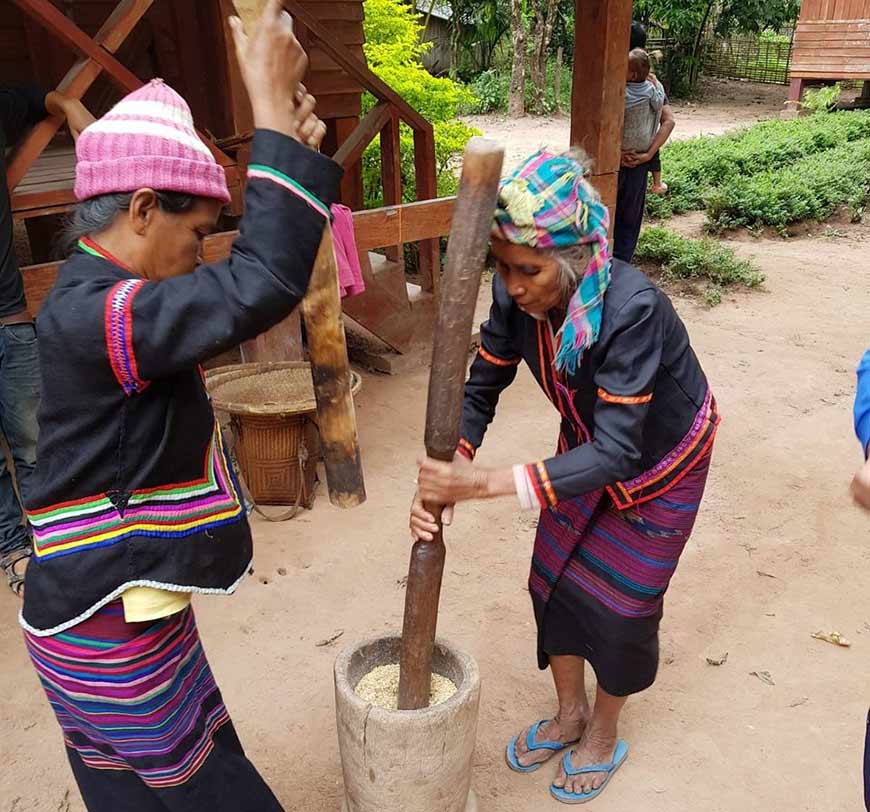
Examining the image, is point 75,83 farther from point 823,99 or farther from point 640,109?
point 823,99

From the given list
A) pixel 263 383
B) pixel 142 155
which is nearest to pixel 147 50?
pixel 263 383

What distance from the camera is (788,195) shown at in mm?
9914

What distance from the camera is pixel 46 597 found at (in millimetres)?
1597

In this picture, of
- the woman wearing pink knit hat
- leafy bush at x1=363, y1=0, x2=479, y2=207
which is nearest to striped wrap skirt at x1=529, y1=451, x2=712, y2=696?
the woman wearing pink knit hat

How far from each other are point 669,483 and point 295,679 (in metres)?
1.65

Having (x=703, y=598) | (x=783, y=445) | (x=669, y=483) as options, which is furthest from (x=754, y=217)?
(x=669, y=483)

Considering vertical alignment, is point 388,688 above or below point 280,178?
below

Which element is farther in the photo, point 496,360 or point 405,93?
point 405,93

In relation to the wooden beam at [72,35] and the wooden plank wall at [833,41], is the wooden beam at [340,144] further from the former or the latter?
the wooden plank wall at [833,41]

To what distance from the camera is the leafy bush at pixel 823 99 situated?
15680 mm

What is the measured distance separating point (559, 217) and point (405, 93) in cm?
679

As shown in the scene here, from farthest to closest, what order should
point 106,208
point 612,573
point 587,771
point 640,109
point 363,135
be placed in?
point 640,109
point 363,135
point 587,771
point 612,573
point 106,208

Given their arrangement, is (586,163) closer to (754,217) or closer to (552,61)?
(754,217)

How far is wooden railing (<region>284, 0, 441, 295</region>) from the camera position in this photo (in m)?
4.43
